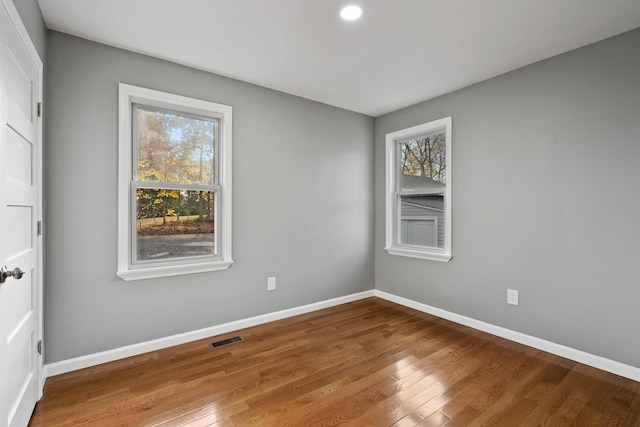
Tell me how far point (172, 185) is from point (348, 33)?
189cm

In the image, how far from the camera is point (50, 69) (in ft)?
7.22

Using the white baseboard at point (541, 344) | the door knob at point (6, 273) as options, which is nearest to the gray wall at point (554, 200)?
the white baseboard at point (541, 344)

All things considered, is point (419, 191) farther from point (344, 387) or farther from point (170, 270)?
point (170, 270)

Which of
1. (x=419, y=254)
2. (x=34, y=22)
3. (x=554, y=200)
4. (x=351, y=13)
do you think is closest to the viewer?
(x=34, y=22)

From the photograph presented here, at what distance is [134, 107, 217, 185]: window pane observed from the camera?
8.64 ft

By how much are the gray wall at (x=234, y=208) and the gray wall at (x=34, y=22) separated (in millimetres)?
164

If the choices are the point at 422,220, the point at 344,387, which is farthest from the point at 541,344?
the point at 344,387

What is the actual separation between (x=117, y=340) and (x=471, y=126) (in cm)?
371

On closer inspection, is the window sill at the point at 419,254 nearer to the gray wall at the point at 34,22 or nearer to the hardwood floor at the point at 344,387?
the hardwood floor at the point at 344,387

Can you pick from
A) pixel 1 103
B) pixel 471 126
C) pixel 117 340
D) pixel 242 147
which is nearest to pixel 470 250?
pixel 471 126

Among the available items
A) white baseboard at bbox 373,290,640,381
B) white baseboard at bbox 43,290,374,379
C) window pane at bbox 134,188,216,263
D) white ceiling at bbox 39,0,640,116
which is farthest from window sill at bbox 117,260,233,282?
white baseboard at bbox 373,290,640,381

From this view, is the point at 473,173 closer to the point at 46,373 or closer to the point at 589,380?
the point at 589,380

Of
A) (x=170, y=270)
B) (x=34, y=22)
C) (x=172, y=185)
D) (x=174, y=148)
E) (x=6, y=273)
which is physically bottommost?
(x=170, y=270)

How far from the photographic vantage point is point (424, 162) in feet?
12.3
